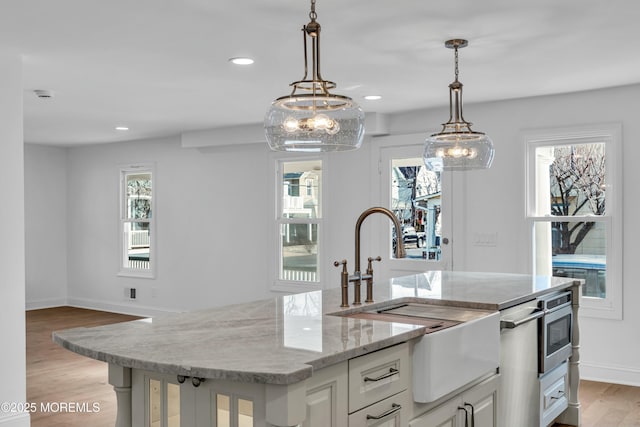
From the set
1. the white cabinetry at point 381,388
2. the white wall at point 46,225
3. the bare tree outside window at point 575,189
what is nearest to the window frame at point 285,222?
the bare tree outside window at point 575,189

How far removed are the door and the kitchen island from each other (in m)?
3.36

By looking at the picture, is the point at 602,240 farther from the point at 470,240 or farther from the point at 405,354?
the point at 405,354

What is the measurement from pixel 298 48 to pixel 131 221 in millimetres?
5601

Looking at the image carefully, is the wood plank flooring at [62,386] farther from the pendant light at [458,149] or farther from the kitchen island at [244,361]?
the pendant light at [458,149]

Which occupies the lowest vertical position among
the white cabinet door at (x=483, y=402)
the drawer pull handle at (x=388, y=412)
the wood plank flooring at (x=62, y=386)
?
the wood plank flooring at (x=62, y=386)

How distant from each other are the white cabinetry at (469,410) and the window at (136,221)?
6213mm

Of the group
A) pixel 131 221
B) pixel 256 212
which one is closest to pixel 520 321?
pixel 256 212

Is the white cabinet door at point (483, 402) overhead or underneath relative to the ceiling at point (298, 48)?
underneath

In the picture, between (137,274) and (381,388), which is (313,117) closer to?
(381,388)

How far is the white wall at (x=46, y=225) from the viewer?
29.6 feet

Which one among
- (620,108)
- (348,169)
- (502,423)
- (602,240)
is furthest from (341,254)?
(502,423)

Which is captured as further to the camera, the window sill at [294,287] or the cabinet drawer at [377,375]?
the window sill at [294,287]

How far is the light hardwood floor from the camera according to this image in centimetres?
420

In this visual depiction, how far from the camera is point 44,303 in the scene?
362 inches
